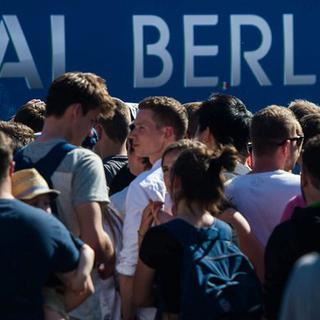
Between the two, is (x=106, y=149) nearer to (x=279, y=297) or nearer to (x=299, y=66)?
(x=279, y=297)

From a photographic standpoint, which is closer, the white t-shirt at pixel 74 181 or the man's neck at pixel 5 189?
the man's neck at pixel 5 189

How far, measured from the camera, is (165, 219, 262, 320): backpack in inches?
148

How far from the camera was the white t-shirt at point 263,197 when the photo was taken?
445cm

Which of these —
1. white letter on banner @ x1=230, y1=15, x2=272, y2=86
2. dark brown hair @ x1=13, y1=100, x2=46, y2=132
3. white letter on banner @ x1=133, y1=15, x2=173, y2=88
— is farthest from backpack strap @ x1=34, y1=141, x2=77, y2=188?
white letter on banner @ x1=230, y1=15, x2=272, y2=86

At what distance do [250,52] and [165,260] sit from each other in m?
5.53

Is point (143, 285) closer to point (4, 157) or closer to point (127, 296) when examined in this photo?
point (127, 296)

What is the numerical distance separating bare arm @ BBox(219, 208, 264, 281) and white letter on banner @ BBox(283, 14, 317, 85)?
5086 mm

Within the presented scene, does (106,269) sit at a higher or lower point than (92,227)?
lower

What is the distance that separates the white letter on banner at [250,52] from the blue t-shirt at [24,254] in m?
5.74

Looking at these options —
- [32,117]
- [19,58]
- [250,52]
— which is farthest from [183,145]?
[250,52]

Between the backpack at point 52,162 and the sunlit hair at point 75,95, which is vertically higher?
the sunlit hair at point 75,95

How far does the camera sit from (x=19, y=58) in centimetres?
861

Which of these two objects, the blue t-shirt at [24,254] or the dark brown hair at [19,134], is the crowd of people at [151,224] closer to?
the blue t-shirt at [24,254]

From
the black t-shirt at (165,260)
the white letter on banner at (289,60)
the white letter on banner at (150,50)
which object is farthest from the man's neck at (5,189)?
the white letter on banner at (289,60)
